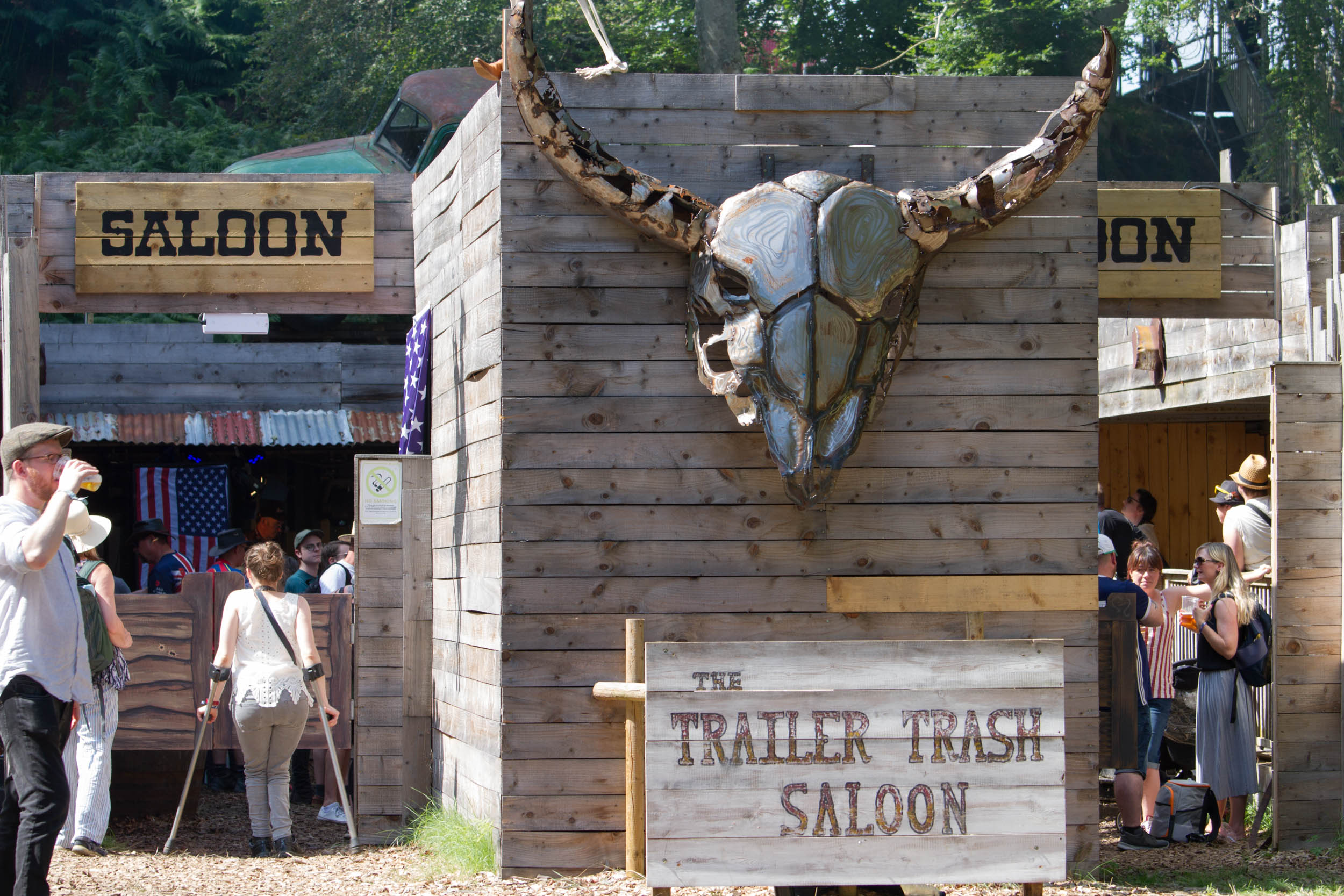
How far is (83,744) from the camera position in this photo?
7109mm

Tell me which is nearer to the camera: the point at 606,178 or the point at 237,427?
the point at 606,178

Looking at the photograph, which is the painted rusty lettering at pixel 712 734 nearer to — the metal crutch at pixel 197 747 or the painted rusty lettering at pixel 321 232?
the metal crutch at pixel 197 747

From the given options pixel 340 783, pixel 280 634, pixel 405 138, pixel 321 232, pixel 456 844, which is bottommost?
pixel 456 844

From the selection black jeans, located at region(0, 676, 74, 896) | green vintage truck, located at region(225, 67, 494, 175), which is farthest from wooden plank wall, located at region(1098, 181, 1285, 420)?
green vintage truck, located at region(225, 67, 494, 175)

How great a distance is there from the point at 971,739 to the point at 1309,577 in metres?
3.66

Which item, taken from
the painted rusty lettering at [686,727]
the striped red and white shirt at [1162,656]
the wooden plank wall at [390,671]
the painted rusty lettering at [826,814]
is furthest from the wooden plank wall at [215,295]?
Result: the striped red and white shirt at [1162,656]

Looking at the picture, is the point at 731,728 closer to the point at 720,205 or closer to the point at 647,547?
the point at 647,547

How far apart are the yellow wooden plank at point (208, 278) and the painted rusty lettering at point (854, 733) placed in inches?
181

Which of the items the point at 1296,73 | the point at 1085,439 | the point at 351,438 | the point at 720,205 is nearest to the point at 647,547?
the point at 720,205

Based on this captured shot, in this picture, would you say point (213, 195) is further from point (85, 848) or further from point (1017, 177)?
point (1017, 177)

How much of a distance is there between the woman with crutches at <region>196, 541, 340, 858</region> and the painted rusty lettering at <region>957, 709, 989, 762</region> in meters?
3.83

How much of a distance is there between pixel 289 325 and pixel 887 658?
50.5 ft

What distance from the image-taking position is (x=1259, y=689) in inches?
355

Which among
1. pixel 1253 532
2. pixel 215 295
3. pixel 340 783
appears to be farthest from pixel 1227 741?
pixel 215 295
